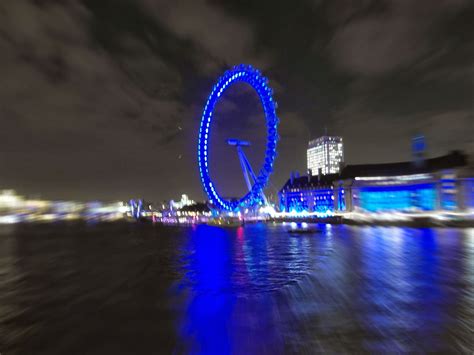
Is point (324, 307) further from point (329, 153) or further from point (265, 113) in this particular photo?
point (329, 153)

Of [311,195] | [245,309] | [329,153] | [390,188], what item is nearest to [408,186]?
[390,188]

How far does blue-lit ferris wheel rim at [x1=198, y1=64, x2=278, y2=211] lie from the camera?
61.3 meters

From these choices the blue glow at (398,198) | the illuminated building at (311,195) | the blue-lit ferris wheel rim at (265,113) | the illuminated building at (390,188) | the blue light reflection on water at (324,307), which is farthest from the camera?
the illuminated building at (311,195)

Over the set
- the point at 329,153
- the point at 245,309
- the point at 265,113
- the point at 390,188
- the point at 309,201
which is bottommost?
the point at 245,309

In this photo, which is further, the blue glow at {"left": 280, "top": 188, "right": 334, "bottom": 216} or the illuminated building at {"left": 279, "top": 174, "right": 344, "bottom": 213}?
the blue glow at {"left": 280, "top": 188, "right": 334, "bottom": 216}

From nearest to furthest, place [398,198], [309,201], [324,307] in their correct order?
[324,307] < [398,198] < [309,201]

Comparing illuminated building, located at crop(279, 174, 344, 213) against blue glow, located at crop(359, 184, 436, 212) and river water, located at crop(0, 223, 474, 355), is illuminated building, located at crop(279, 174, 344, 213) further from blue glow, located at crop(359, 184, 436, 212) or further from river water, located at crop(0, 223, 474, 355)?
river water, located at crop(0, 223, 474, 355)

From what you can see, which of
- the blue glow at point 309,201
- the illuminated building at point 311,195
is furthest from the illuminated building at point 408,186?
the blue glow at point 309,201

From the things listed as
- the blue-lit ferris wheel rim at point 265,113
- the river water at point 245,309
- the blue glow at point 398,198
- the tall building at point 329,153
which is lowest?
the river water at point 245,309

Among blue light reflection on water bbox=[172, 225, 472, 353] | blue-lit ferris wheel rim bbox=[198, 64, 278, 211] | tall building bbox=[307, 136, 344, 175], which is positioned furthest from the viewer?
tall building bbox=[307, 136, 344, 175]

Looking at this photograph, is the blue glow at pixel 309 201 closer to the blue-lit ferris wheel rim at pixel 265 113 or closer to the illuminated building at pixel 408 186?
the illuminated building at pixel 408 186

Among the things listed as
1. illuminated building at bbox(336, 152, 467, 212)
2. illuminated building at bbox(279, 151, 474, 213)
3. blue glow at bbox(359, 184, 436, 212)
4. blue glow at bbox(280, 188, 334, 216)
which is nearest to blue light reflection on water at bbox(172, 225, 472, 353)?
illuminated building at bbox(279, 151, 474, 213)

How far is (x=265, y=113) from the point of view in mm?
61750

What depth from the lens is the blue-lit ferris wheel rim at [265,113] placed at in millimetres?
61312
